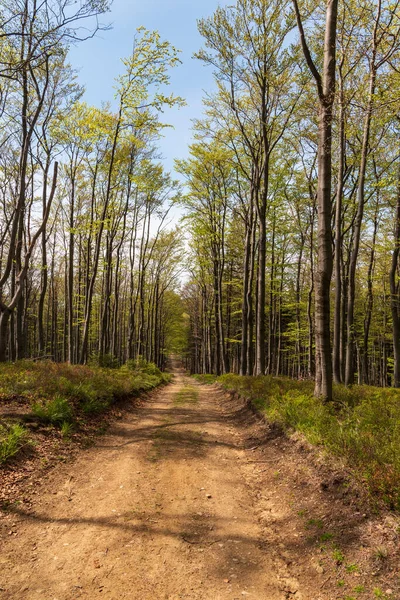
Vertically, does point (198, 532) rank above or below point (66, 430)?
below

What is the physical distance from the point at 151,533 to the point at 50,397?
5.11 metres

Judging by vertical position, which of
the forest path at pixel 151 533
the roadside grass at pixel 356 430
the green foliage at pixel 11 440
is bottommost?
the forest path at pixel 151 533

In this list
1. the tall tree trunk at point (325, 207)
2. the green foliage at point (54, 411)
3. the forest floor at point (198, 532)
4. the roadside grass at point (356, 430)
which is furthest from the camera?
the tall tree trunk at point (325, 207)

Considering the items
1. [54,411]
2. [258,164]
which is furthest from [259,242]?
[54,411]

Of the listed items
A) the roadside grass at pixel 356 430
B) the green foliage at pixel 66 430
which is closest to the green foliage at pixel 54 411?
the green foliage at pixel 66 430

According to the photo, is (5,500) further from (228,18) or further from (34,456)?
(228,18)

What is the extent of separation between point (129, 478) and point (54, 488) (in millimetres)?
1090

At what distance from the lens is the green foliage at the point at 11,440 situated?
5.32 meters

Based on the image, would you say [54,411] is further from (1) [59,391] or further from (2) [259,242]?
(2) [259,242]

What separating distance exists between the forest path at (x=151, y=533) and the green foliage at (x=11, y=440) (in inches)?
30.0

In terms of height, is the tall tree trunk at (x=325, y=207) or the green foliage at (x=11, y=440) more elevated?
the tall tree trunk at (x=325, y=207)

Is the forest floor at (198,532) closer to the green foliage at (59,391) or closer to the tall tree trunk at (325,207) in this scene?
the green foliage at (59,391)

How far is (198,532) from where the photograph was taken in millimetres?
4027

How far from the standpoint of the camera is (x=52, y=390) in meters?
8.51
